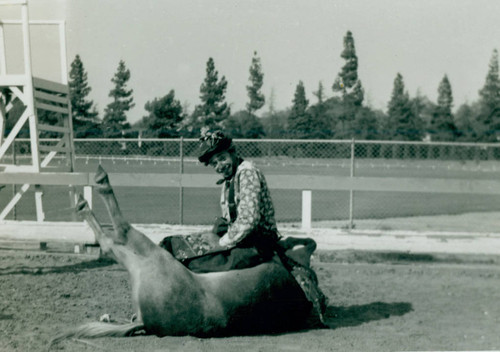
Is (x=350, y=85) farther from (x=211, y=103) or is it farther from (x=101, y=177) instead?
(x=101, y=177)

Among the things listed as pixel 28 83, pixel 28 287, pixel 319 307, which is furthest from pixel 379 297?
pixel 28 83

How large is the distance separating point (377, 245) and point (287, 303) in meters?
3.75

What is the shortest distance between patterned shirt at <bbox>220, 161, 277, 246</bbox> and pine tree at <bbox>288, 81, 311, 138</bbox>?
2479 centimetres

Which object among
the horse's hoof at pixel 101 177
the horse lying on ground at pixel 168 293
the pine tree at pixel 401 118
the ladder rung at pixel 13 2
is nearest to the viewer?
the horse's hoof at pixel 101 177

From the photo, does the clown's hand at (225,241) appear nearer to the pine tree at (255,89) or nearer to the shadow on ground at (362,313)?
the shadow on ground at (362,313)

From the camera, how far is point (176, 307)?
14.3ft

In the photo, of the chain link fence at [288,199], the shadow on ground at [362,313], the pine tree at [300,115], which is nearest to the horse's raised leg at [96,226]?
the shadow on ground at [362,313]

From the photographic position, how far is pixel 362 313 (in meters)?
5.57

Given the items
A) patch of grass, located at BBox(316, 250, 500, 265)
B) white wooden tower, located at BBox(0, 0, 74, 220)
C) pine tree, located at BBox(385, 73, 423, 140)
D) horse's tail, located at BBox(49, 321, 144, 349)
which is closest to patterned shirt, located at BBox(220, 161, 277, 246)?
horse's tail, located at BBox(49, 321, 144, 349)

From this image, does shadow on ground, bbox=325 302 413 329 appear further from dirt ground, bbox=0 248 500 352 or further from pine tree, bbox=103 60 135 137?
pine tree, bbox=103 60 135 137

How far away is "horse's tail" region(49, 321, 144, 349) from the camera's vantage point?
4402mm

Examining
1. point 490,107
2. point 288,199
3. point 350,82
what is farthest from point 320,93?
point 288,199

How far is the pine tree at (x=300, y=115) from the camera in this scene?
31.2 meters

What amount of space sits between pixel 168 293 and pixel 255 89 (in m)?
34.5
